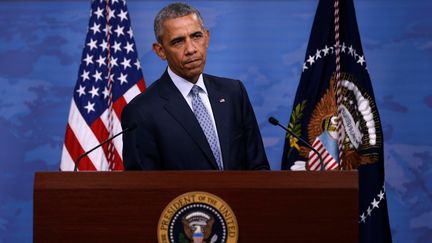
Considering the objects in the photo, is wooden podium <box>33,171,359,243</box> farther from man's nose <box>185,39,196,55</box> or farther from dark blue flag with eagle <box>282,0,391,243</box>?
dark blue flag with eagle <box>282,0,391,243</box>

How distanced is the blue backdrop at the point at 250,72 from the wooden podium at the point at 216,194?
2.55m

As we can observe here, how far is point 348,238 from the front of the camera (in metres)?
2.37

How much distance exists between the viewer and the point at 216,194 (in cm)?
235

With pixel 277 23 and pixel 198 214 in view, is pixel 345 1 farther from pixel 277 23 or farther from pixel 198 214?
pixel 198 214

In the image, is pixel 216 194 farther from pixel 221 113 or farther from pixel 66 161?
pixel 66 161

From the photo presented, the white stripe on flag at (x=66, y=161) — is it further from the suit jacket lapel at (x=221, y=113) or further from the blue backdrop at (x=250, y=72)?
the suit jacket lapel at (x=221, y=113)

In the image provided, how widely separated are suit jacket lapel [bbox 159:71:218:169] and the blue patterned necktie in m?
0.04

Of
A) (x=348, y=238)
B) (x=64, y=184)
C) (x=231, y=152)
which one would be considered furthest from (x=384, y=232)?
(x=64, y=184)

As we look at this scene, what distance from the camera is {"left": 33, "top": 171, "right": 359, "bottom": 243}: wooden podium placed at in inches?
93.1

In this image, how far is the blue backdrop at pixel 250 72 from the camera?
192 inches

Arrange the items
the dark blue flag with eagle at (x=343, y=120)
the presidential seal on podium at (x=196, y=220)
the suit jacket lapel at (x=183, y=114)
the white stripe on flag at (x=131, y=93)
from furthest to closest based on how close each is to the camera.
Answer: the white stripe on flag at (x=131, y=93), the dark blue flag with eagle at (x=343, y=120), the suit jacket lapel at (x=183, y=114), the presidential seal on podium at (x=196, y=220)

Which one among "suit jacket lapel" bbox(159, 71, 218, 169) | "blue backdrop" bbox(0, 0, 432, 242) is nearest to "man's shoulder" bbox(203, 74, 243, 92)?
"suit jacket lapel" bbox(159, 71, 218, 169)

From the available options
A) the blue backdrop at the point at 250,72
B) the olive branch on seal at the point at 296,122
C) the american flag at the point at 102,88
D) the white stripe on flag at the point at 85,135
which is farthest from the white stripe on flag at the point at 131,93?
the olive branch on seal at the point at 296,122

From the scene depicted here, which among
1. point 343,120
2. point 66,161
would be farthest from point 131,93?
point 343,120
